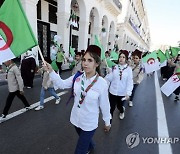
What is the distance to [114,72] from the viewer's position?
4359 mm

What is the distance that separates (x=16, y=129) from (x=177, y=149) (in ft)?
11.5

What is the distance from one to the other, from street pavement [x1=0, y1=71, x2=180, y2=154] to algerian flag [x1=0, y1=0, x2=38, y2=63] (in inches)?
74.4

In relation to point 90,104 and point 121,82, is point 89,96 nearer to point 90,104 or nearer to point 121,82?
point 90,104

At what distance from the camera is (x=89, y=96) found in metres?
2.44

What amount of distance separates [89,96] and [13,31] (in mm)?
1426

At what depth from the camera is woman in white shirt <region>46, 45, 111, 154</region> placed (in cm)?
244

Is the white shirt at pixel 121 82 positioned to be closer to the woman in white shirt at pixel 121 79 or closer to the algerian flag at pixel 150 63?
the woman in white shirt at pixel 121 79

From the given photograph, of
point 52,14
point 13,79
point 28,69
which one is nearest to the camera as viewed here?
point 13,79

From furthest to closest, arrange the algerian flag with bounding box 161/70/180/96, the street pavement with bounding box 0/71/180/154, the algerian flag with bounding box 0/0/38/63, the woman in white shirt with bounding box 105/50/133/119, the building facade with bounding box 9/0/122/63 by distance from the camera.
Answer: the building facade with bounding box 9/0/122/63
the algerian flag with bounding box 161/70/180/96
the woman in white shirt with bounding box 105/50/133/119
the street pavement with bounding box 0/71/180/154
the algerian flag with bounding box 0/0/38/63

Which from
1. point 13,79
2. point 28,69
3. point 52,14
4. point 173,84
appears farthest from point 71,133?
point 52,14

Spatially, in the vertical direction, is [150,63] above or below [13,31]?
below

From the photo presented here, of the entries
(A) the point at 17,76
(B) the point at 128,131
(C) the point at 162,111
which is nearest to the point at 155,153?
(B) the point at 128,131

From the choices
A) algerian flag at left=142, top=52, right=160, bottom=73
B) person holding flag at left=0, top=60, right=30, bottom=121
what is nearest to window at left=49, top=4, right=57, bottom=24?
Result: algerian flag at left=142, top=52, right=160, bottom=73

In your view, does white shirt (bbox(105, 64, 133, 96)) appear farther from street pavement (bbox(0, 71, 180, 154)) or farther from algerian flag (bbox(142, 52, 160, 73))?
algerian flag (bbox(142, 52, 160, 73))
